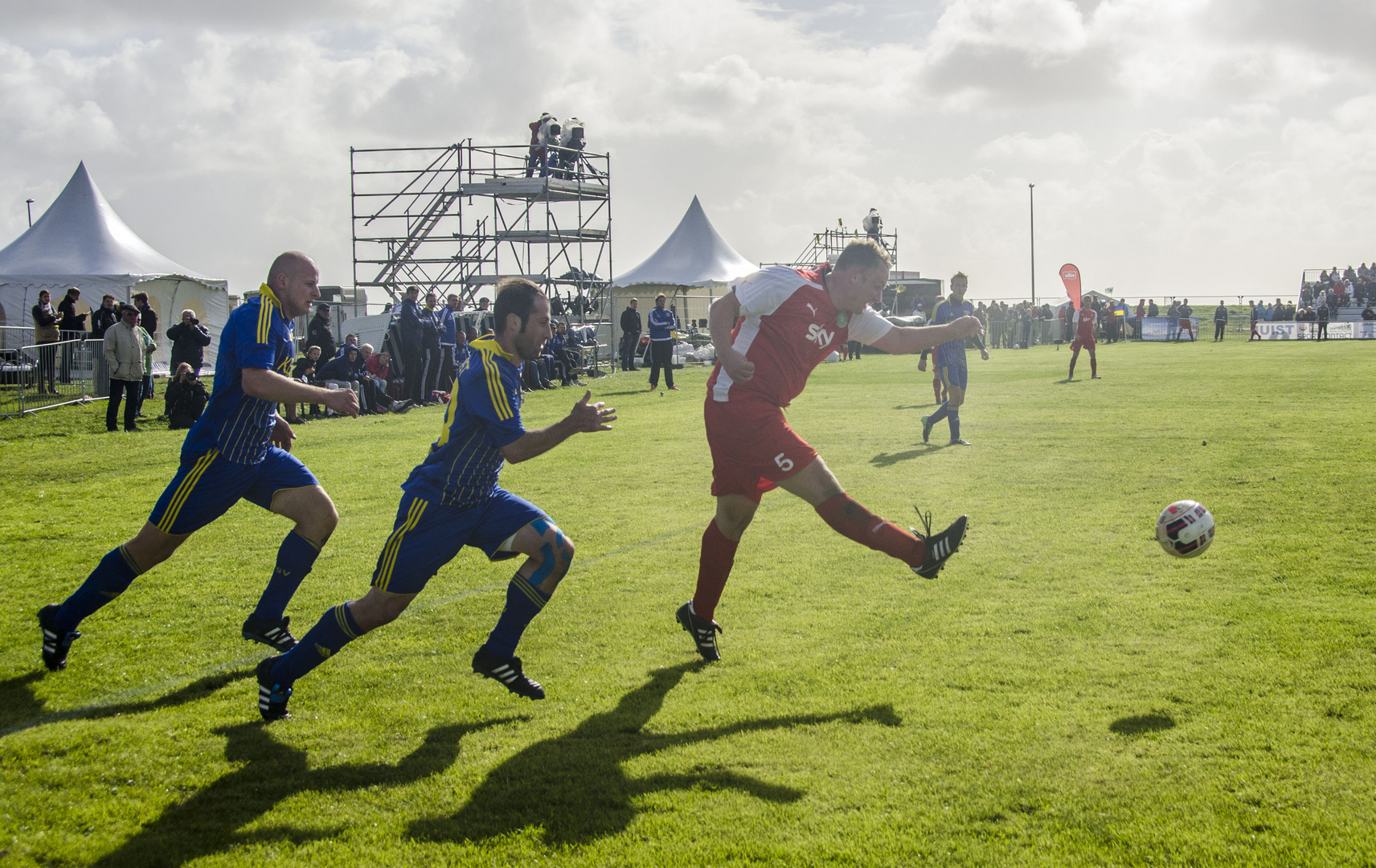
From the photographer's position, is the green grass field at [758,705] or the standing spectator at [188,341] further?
the standing spectator at [188,341]

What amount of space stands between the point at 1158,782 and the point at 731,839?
4.76 feet

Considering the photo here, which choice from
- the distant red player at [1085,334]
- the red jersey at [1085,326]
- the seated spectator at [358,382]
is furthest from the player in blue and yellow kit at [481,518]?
the red jersey at [1085,326]

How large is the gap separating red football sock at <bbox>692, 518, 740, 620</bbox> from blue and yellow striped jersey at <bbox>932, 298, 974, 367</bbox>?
7185mm

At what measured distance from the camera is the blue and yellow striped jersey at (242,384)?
4527mm

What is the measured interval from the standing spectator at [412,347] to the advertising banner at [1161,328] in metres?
41.3

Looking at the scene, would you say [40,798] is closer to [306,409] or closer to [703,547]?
[703,547]

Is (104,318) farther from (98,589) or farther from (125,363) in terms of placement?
(98,589)

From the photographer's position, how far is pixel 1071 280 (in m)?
31.5

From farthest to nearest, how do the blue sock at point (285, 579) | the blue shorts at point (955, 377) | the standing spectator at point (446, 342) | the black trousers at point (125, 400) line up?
the standing spectator at point (446, 342), the black trousers at point (125, 400), the blue shorts at point (955, 377), the blue sock at point (285, 579)

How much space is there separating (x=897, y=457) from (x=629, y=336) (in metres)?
18.2

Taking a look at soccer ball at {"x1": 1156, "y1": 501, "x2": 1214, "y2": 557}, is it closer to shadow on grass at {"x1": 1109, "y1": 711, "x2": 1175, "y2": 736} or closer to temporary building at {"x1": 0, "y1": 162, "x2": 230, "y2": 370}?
shadow on grass at {"x1": 1109, "y1": 711, "x2": 1175, "y2": 736}

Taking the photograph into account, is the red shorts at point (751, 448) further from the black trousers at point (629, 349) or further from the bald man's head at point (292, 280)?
the black trousers at point (629, 349)

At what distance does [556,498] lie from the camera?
920 centimetres

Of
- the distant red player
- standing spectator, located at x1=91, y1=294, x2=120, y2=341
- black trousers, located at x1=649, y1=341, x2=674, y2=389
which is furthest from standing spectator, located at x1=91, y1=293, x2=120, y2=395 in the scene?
the distant red player
